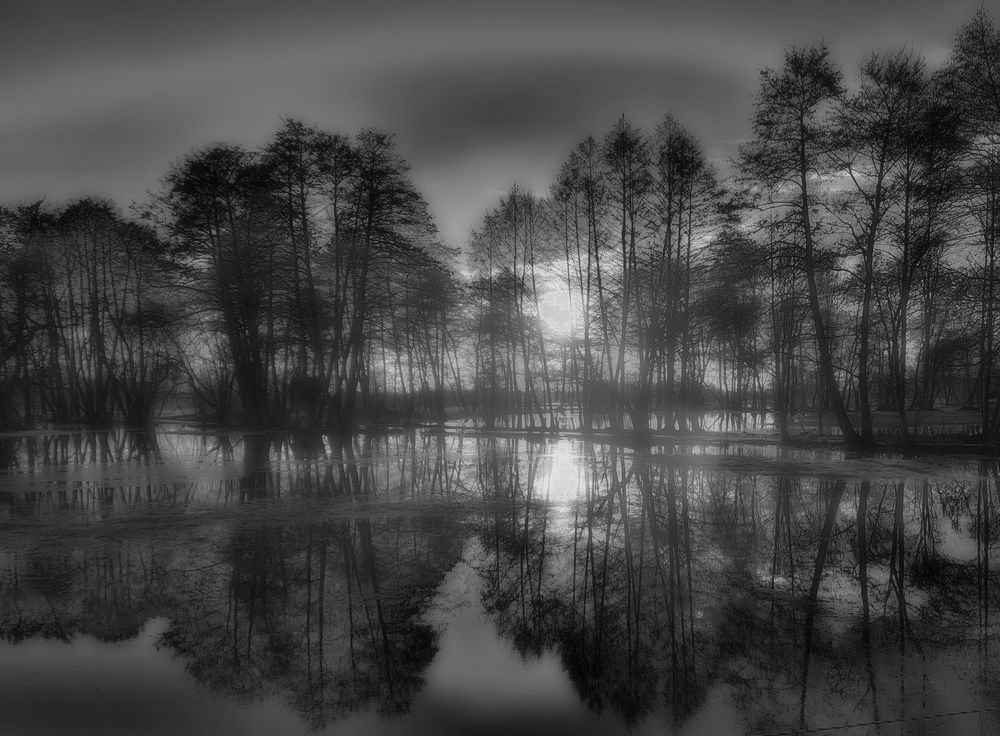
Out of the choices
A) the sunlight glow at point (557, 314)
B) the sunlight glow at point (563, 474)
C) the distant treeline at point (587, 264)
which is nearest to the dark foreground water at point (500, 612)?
the sunlight glow at point (563, 474)

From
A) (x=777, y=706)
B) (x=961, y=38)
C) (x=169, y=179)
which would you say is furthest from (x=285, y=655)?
(x=169, y=179)

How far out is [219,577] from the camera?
269 inches

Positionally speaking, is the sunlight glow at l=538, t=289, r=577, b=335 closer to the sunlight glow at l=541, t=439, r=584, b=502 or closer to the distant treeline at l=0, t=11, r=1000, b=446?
the distant treeline at l=0, t=11, r=1000, b=446

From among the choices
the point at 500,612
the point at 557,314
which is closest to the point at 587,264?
the point at 557,314

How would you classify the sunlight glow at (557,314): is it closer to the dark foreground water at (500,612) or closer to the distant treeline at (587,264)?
the distant treeline at (587,264)

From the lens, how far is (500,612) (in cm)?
589

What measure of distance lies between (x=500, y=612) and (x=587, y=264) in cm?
2580

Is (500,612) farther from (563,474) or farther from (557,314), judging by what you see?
(557,314)

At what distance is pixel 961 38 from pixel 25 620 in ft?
76.2

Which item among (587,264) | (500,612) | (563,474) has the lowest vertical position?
(563,474)

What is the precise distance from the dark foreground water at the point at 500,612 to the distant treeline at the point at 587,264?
1007cm

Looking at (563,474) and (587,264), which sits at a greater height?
(587,264)

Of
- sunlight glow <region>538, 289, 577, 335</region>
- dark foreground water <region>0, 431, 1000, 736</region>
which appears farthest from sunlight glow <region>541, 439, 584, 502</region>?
sunlight glow <region>538, 289, 577, 335</region>

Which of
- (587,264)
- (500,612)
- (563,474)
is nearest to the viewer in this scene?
(500,612)
